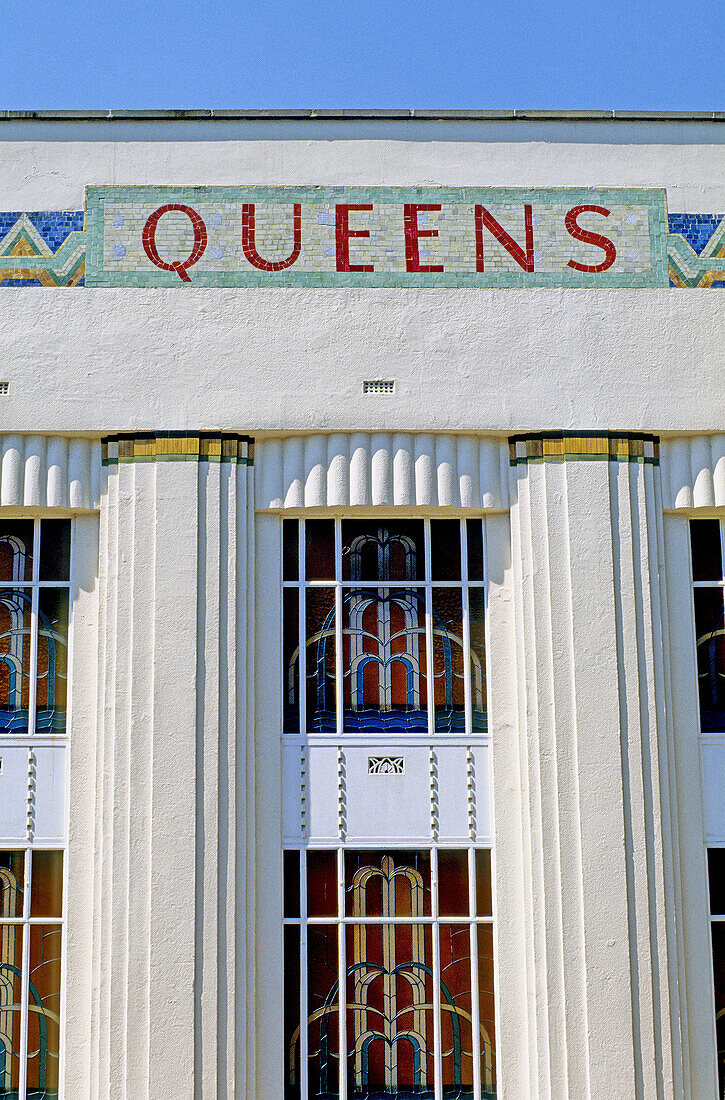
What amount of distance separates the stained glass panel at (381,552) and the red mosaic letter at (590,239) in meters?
2.68

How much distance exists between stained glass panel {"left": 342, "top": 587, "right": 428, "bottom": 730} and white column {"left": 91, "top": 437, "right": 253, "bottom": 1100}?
88cm

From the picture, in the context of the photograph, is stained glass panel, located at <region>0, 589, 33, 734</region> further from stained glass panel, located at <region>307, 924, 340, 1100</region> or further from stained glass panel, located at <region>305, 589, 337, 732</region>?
stained glass panel, located at <region>307, 924, 340, 1100</region>

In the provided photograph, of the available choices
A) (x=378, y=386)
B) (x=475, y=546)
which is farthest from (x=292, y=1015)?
(x=378, y=386)

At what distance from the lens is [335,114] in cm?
998

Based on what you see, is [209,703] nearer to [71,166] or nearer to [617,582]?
[617,582]

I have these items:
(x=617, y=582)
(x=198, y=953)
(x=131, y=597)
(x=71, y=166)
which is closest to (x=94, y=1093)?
(x=198, y=953)

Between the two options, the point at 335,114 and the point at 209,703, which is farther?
the point at 335,114

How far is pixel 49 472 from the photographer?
9.62 meters

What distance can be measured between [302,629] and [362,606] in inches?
21.2

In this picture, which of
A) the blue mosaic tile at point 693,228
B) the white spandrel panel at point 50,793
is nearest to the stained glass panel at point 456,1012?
the white spandrel panel at point 50,793

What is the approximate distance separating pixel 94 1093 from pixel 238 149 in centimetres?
771

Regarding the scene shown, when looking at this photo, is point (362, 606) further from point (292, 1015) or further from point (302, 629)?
point (292, 1015)

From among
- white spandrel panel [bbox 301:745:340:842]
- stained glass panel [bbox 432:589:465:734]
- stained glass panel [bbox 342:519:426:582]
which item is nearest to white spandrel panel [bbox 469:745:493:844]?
stained glass panel [bbox 432:589:465:734]

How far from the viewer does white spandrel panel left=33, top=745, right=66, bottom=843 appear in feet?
30.8
